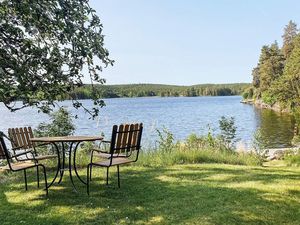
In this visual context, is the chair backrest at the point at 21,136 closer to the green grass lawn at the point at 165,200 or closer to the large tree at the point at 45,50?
the green grass lawn at the point at 165,200

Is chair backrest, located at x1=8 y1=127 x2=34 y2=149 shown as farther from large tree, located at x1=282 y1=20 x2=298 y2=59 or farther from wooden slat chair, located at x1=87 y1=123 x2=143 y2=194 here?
large tree, located at x1=282 y1=20 x2=298 y2=59

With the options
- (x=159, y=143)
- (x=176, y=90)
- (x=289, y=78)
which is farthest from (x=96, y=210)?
(x=176, y=90)

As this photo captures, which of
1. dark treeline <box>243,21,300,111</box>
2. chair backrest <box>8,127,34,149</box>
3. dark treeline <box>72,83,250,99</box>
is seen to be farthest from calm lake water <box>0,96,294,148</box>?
dark treeline <box>72,83,250,99</box>

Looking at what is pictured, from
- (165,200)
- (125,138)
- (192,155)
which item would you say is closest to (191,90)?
(192,155)

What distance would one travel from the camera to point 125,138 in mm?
5359

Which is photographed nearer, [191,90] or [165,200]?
[165,200]

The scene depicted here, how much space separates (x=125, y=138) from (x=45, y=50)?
2.18m

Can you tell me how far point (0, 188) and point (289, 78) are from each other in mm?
41328

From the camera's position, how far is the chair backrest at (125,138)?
5119 millimetres

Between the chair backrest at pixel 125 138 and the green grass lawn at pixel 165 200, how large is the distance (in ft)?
2.02

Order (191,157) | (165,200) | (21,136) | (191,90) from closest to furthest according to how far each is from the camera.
Answer: (165,200)
(21,136)
(191,157)
(191,90)

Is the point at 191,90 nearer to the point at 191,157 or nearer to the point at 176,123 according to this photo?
the point at 176,123

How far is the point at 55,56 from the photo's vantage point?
11.9 feet

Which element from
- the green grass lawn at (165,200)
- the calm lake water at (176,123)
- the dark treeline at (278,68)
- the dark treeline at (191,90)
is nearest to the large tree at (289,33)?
the dark treeline at (278,68)
